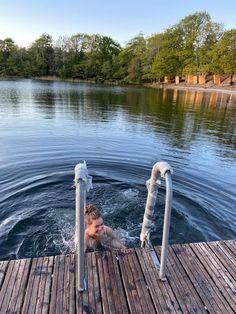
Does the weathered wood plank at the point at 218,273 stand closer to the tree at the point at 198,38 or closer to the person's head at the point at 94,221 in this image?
the person's head at the point at 94,221

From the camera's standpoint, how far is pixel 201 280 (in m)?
3.19

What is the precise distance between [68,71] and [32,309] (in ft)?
264

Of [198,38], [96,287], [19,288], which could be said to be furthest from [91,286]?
[198,38]

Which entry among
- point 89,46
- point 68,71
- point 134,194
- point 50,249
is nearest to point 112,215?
point 134,194

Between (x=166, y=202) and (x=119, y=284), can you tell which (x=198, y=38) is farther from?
(x=119, y=284)

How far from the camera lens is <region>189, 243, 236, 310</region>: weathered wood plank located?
2.99 m

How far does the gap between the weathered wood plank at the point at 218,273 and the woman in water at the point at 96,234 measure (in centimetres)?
132

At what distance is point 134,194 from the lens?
673 centimetres

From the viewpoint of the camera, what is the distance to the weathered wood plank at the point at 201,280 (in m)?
2.82

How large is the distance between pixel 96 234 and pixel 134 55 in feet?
256

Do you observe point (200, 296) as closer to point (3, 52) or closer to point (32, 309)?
point (32, 309)

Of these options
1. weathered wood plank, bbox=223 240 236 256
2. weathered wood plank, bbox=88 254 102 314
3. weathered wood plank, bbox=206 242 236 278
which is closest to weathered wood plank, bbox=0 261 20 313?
Result: weathered wood plank, bbox=88 254 102 314

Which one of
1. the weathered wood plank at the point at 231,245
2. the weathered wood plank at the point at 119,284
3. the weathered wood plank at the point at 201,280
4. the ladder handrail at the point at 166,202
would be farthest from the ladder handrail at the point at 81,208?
the weathered wood plank at the point at 231,245

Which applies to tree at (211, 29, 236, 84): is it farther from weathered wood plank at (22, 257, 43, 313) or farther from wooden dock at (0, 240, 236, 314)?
weathered wood plank at (22, 257, 43, 313)
